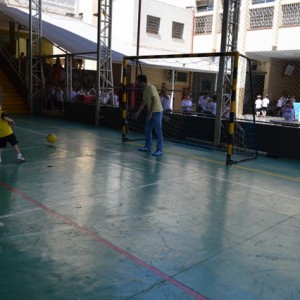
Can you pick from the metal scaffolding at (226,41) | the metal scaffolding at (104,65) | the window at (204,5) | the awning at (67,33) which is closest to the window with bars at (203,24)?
the window at (204,5)

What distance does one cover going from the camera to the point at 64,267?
3.44 meters

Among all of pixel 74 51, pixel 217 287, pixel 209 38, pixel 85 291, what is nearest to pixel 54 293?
pixel 85 291

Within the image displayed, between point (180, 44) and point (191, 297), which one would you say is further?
point (180, 44)

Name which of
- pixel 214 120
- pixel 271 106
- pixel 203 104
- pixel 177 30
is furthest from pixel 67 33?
pixel 271 106

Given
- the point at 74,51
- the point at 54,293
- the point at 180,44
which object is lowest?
the point at 54,293

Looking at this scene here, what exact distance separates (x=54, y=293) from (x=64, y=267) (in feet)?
1.34

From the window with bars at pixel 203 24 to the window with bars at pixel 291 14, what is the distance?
5.60 metres

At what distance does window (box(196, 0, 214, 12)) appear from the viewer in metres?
26.3

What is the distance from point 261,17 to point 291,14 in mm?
1994

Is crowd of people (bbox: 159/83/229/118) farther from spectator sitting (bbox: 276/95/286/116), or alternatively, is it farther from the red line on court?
spectator sitting (bbox: 276/95/286/116)

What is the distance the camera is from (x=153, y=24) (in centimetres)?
2638

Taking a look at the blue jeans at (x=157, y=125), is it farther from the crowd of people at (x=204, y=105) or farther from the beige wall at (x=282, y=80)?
the beige wall at (x=282, y=80)

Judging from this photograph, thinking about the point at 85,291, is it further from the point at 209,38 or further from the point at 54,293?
the point at 209,38

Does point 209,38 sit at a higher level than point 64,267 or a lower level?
higher
